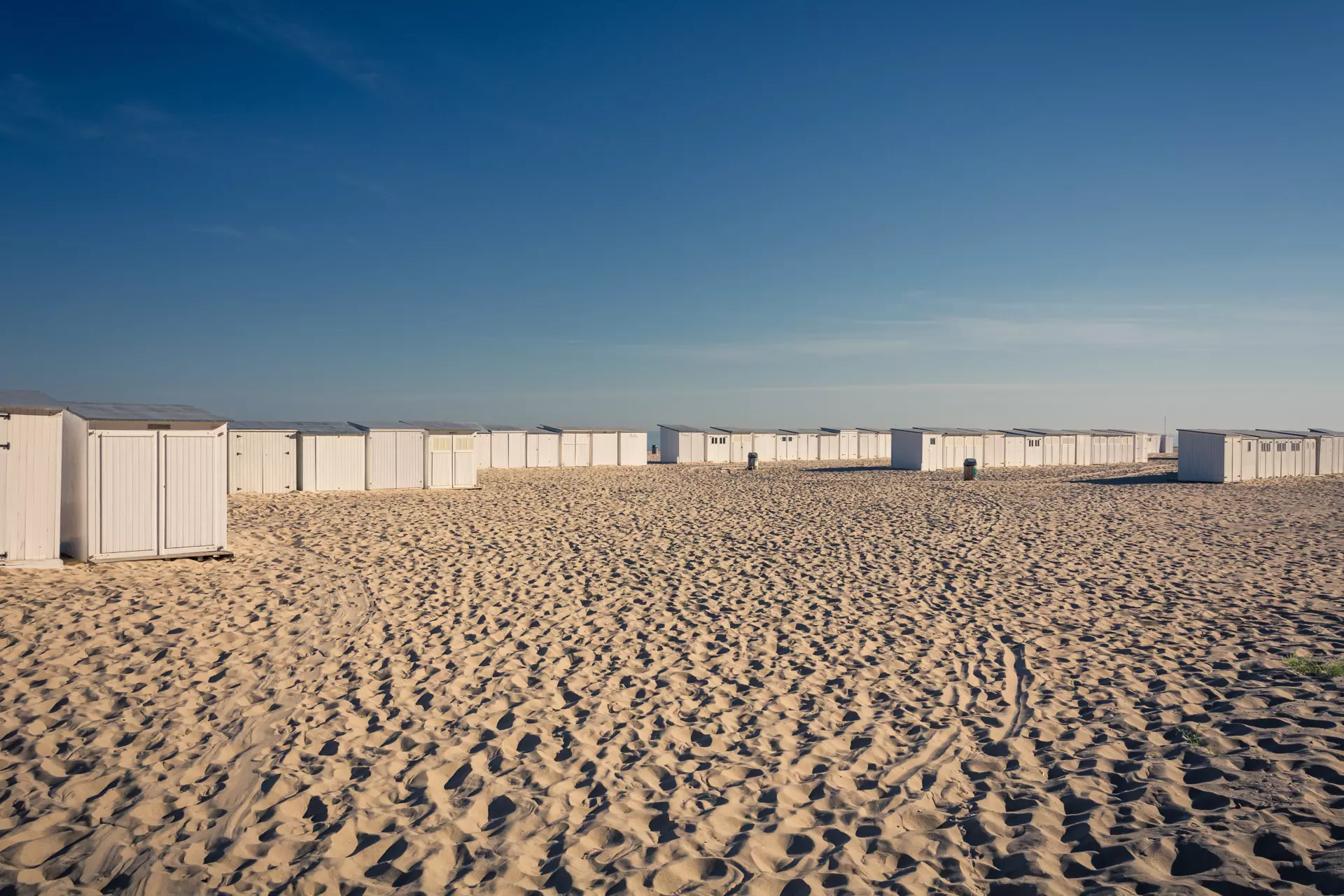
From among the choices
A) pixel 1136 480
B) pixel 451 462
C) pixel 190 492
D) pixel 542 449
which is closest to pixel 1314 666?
pixel 190 492

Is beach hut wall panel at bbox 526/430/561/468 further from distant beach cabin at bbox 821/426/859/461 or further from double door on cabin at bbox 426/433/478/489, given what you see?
distant beach cabin at bbox 821/426/859/461

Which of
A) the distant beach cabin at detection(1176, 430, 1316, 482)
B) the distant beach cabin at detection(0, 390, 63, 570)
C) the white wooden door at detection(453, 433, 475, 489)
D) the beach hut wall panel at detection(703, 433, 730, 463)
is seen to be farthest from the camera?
the beach hut wall panel at detection(703, 433, 730, 463)

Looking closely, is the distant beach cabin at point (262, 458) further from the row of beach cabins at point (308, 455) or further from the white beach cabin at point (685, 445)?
the white beach cabin at point (685, 445)

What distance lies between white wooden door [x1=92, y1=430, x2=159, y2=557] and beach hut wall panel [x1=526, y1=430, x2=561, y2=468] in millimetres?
26567

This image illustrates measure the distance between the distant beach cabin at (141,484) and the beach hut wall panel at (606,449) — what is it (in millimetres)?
28508

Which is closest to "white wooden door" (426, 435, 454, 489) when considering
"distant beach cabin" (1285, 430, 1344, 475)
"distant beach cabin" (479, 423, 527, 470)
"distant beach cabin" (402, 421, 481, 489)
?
"distant beach cabin" (402, 421, 481, 489)

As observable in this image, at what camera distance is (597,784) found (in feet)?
15.0

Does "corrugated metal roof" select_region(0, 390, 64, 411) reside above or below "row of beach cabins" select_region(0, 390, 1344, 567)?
above

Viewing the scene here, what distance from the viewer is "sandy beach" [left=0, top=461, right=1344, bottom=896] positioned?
3664mm

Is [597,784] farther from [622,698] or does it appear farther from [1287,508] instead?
[1287,508]

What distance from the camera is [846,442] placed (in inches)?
1959

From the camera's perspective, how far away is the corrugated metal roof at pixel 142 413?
10.3 m

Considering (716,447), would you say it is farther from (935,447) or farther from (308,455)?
(308,455)

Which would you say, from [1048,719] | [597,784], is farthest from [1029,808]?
[597,784]
